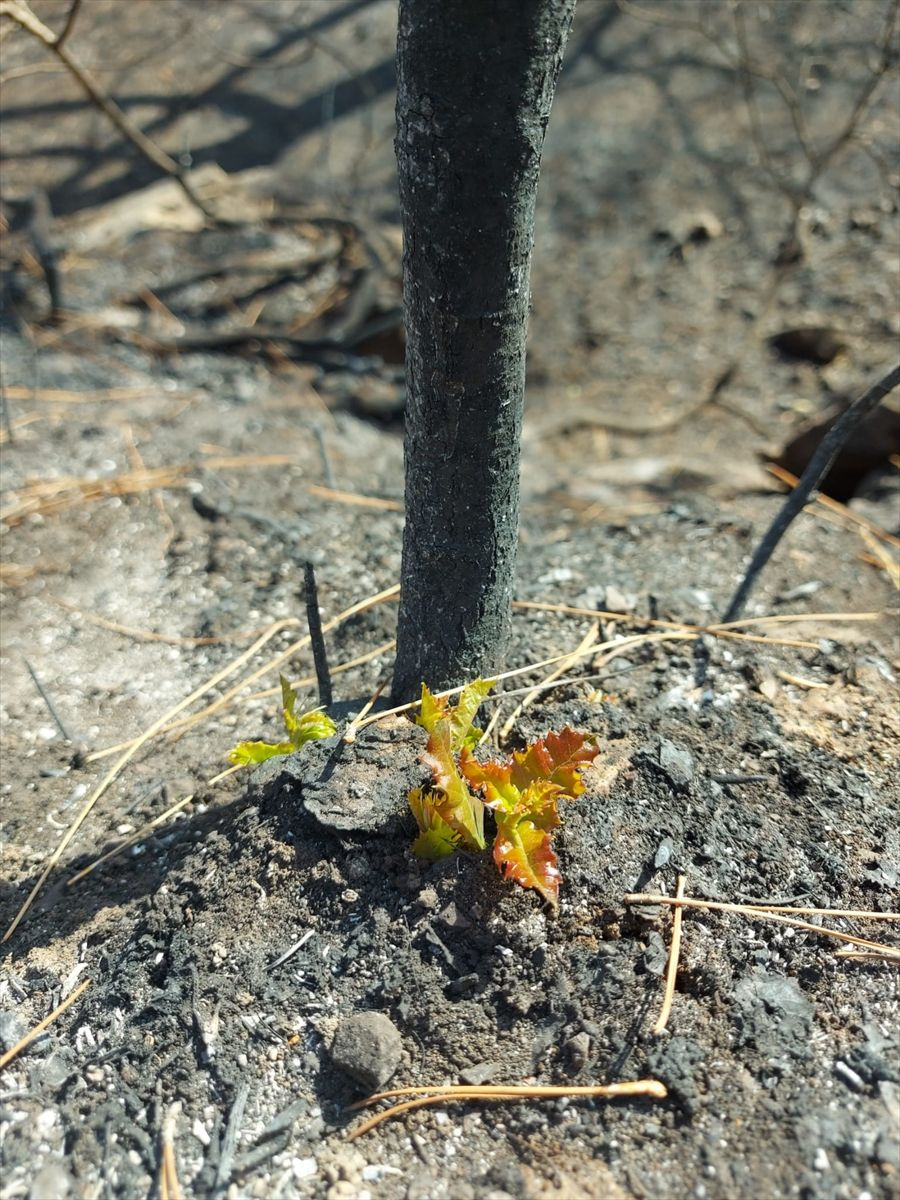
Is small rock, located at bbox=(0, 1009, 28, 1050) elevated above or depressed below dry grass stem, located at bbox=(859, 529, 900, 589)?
below

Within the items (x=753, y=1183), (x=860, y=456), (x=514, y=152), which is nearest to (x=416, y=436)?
(x=514, y=152)

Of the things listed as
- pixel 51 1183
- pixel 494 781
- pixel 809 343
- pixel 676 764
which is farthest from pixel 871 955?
pixel 809 343

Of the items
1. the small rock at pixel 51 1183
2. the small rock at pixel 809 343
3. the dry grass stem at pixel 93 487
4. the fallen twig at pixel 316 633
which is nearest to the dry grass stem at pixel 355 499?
the dry grass stem at pixel 93 487

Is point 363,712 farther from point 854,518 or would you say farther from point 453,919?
point 854,518

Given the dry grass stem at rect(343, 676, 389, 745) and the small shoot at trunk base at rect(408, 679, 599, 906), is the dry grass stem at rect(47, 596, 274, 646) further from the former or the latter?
the small shoot at trunk base at rect(408, 679, 599, 906)

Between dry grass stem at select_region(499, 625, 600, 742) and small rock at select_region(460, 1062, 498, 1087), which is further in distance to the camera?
dry grass stem at select_region(499, 625, 600, 742)

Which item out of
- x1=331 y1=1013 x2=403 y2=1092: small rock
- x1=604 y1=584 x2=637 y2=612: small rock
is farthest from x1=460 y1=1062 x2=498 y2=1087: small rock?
x1=604 y1=584 x2=637 y2=612: small rock

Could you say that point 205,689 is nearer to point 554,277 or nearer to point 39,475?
point 39,475
